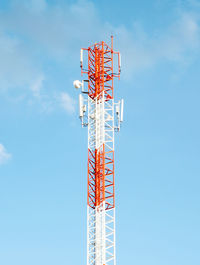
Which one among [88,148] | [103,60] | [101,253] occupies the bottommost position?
[101,253]

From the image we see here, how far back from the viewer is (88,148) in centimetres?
8806

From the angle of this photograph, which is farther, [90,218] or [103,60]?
[103,60]

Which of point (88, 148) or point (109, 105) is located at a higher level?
point (109, 105)

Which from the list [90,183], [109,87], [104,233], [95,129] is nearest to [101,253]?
[104,233]

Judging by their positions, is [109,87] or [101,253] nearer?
[101,253]

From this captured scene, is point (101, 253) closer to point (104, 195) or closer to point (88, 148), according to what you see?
point (104, 195)

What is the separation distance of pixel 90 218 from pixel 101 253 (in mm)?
4720

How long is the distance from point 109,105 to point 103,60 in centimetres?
634

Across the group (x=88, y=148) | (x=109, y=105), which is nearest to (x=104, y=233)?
(x=88, y=148)

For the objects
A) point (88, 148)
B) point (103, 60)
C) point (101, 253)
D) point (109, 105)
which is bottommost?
point (101, 253)

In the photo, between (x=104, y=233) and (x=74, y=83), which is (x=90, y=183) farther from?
(x=74, y=83)

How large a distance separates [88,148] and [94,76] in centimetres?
1005

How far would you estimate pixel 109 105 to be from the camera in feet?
295

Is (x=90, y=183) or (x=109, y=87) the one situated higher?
(x=109, y=87)
